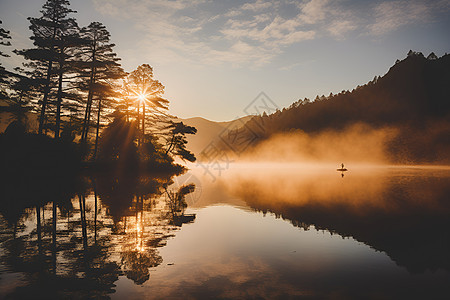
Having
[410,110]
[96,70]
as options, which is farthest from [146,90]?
[410,110]

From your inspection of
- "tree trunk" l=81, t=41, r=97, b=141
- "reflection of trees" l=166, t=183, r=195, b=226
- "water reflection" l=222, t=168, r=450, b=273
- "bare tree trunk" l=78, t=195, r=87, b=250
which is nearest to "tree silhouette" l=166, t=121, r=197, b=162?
"tree trunk" l=81, t=41, r=97, b=141

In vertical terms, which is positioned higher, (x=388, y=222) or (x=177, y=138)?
(x=177, y=138)

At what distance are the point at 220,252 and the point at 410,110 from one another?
199291 millimetres

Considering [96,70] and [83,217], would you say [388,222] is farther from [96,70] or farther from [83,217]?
[96,70]

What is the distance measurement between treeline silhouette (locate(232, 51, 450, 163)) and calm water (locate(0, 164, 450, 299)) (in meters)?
154

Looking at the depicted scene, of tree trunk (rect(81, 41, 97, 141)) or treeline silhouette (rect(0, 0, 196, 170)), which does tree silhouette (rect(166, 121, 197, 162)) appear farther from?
tree trunk (rect(81, 41, 97, 141))

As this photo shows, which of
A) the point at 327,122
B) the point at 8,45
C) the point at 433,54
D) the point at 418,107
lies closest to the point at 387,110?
the point at 418,107

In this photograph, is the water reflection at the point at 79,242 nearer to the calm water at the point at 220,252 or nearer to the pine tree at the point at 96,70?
the calm water at the point at 220,252

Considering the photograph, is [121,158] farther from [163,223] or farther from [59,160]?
[163,223]

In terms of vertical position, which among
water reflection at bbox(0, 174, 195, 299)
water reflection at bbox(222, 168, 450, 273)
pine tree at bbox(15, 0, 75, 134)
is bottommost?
water reflection at bbox(222, 168, 450, 273)

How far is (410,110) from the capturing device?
6545 inches

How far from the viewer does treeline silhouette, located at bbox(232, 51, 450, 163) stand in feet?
473

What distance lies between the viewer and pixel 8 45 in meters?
33.7

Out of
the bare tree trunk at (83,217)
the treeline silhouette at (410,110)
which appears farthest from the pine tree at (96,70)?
the treeline silhouette at (410,110)
